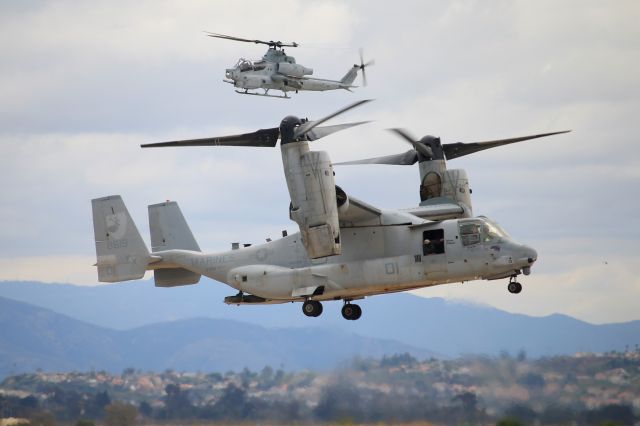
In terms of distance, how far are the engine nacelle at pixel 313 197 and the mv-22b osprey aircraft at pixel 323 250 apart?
0.02 m

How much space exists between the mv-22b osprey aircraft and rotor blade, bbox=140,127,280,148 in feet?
0.08

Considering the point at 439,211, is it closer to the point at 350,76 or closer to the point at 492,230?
the point at 492,230

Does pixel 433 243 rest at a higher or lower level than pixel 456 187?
lower

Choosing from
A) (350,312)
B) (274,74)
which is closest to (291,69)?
(274,74)

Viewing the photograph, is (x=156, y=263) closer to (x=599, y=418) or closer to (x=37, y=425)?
(x=37, y=425)

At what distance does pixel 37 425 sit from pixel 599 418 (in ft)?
50.0

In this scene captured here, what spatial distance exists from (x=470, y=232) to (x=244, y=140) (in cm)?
630

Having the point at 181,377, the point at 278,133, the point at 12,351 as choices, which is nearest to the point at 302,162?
the point at 278,133

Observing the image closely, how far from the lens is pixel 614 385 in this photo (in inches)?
1241

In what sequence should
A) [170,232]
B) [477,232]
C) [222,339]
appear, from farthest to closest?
[222,339] < [170,232] < [477,232]

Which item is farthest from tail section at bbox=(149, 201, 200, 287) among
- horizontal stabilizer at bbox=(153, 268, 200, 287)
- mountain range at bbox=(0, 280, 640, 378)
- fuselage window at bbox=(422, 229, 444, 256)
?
mountain range at bbox=(0, 280, 640, 378)

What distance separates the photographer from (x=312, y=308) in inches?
1252

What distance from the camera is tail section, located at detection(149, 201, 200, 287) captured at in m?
35.9

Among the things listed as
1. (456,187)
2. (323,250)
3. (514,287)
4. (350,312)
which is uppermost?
(456,187)
